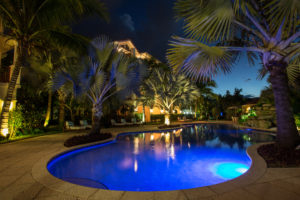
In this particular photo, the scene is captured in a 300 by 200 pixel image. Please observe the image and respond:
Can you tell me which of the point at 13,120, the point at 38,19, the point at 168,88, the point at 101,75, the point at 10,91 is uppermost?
the point at 38,19

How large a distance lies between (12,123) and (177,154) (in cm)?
928

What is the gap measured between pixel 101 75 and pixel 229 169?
6.69 meters

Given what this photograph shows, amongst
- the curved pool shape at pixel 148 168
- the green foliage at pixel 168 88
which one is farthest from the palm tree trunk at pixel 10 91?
the green foliage at pixel 168 88

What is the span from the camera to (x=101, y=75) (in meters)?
7.57

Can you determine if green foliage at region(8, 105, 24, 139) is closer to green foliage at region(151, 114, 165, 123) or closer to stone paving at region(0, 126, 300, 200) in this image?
stone paving at region(0, 126, 300, 200)

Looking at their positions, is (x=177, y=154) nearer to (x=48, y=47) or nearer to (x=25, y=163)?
(x=25, y=163)

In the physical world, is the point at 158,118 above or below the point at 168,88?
below

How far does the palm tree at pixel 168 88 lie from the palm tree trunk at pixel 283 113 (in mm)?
10240

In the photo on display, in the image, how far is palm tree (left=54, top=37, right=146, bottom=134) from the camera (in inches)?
289

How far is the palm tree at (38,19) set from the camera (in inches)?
287

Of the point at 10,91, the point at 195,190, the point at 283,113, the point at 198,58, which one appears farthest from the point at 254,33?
the point at 10,91

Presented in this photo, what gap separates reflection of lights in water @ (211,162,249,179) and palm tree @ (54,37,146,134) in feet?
19.3

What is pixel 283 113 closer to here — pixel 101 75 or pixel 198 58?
pixel 198 58

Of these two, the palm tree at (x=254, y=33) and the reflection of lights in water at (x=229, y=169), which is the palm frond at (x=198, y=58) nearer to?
the palm tree at (x=254, y=33)
